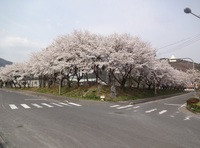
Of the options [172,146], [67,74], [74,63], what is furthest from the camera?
[67,74]

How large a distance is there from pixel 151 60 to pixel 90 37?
402 inches

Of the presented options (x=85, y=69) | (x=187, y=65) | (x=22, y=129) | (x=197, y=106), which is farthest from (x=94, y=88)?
(x=187, y=65)

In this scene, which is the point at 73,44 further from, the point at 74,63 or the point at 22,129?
the point at 22,129

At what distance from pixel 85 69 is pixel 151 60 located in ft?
32.8

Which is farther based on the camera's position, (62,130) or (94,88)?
(94,88)

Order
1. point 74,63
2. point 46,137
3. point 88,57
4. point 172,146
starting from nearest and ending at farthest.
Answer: point 172,146 < point 46,137 < point 88,57 < point 74,63

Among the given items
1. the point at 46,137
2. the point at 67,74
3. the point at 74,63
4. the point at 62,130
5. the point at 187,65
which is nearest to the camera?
the point at 46,137

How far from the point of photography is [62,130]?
10000mm

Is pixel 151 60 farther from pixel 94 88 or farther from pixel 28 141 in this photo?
pixel 28 141

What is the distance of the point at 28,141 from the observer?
805 cm

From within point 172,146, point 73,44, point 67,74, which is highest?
point 73,44

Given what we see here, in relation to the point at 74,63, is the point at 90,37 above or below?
above

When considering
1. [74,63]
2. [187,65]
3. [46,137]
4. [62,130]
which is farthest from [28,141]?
[187,65]

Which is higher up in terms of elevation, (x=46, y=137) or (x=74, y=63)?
(x=74, y=63)
